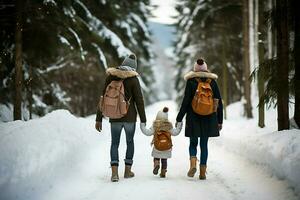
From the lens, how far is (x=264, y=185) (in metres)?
6.54

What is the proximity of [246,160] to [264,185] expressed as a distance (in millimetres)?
1999

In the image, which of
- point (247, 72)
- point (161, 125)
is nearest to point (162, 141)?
point (161, 125)

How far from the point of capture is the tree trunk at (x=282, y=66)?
8547 millimetres

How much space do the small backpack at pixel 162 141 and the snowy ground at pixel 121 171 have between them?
542mm

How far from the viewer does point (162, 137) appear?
303 inches

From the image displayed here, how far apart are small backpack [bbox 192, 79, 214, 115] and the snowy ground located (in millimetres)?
1190

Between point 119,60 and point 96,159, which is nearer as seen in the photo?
point 96,159

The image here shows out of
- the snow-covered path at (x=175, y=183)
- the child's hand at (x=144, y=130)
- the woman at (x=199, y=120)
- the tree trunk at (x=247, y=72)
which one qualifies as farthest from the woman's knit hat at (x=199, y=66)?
the tree trunk at (x=247, y=72)

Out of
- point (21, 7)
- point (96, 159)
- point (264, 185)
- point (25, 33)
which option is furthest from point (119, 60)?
Answer: point (264, 185)

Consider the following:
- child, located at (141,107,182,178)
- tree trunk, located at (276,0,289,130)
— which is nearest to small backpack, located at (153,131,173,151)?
child, located at (141,107,182,178)

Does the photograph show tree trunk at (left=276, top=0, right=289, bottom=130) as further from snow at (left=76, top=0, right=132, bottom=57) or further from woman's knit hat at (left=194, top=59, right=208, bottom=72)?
snow at (left=76, top=0, right=132, bottom=57)

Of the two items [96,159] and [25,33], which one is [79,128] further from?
[25,33]

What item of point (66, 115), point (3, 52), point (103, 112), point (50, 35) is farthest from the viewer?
point (50, 35)

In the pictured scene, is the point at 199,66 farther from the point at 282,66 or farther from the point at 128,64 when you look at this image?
the point at 282,66
